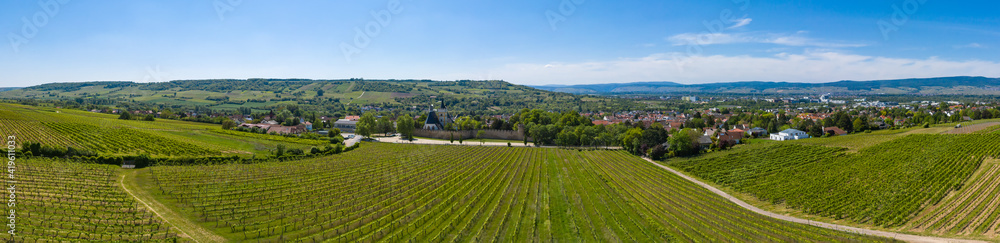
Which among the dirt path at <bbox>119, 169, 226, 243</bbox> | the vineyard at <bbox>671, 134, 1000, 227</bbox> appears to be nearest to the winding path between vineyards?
the vineyard at <bbox>671, 134, 1000, 227</bbox>

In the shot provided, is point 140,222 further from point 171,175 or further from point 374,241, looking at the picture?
point 171,175

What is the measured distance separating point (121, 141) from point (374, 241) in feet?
135

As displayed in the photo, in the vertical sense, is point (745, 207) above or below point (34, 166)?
below

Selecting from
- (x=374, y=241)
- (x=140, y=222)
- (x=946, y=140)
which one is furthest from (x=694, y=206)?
(x=946, y=140)

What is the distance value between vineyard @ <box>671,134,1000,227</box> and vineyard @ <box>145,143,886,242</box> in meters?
4.27

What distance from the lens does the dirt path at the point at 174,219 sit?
19.5m

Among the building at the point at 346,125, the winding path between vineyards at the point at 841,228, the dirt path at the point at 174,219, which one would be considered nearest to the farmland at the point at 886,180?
the winding path between vineyards at the point at 841,228

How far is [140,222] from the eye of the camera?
2036 centimetres

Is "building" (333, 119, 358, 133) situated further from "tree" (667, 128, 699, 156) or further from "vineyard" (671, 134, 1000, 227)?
"vineyard" (671, 134, 1000, 227)

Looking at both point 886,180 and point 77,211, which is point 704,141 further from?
point 77,211

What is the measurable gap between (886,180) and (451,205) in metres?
28.3

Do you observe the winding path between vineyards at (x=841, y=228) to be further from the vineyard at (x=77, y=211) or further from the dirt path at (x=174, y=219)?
the vineyard at (x=77, y=211)

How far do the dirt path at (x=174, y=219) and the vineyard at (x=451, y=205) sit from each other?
1.64 ft

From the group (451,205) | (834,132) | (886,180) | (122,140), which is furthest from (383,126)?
(834,132)
